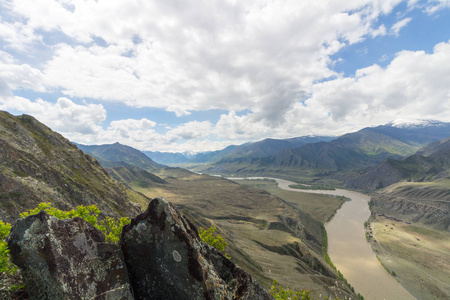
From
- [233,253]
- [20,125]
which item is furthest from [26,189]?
[233,253]

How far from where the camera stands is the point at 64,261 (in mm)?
10242

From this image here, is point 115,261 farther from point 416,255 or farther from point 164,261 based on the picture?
point 416,255

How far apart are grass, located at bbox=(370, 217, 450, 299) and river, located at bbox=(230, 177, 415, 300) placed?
3.54 metres

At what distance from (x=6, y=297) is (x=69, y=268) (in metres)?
2.84

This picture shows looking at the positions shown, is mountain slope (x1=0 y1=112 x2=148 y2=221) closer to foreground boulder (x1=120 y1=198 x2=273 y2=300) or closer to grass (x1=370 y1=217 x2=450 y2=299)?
foreground boulder (x1=120 y1=198 x2=273 y2=300)

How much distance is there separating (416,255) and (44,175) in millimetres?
139730

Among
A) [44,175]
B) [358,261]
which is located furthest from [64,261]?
[358,261]

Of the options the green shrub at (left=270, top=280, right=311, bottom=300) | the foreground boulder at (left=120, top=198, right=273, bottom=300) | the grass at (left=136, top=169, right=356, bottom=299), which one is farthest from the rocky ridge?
the grass at (left=136, top=169, right=356, bottom=299)

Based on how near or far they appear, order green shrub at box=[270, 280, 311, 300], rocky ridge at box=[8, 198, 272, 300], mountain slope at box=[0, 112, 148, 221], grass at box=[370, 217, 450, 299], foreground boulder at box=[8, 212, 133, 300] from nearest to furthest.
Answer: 1. foreground boulder at box=[8, 212, 133, 300]
2. rocky ridge at box=[8, 198, 272, 300]
3. green shrub at box=[270, 280, 311, 300]
4. mountain slope at box=[0, 112, 148, 221]
5. grass at box=[370, 217, 450, 299]

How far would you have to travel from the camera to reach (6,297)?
9758 mm

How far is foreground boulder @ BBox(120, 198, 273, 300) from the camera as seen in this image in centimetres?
1130

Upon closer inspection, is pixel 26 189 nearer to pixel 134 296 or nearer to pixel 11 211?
pixel 11 211

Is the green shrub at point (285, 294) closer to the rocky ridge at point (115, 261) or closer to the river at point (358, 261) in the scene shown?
the rocky ridge at point (115, 261)

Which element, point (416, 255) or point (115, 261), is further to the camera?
point (416, 255)
